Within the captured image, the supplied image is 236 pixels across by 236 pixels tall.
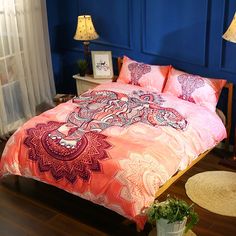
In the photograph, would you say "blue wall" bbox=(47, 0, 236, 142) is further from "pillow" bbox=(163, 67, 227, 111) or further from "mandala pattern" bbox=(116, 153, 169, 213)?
"mandala pattern" bbox=(116, 153, 169, 213)

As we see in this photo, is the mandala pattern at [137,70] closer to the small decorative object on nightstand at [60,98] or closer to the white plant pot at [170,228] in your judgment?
the small decorative object on nightstand at [60,98]

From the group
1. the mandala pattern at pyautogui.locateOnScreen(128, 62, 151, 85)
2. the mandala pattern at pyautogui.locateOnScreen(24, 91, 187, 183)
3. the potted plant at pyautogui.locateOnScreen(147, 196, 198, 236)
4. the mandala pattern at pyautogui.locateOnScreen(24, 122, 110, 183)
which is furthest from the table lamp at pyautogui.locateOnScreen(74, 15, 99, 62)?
the potted plant at pyautogui.locateOnScreen(147, 196, 198, 236)

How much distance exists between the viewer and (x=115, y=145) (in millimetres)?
3312

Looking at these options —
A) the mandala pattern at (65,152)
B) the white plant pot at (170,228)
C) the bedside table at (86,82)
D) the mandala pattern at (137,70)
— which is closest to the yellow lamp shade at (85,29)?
the bedside table at (86,82)

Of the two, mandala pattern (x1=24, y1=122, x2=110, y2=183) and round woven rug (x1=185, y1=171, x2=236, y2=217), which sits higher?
mandala pattern (x1=24, y1=122, x2=110, y2=183)

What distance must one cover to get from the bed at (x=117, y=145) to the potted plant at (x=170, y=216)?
7.2 inches

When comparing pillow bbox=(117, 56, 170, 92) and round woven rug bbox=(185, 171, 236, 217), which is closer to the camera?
round woven rug bbox=(185, 171, 236, 217)

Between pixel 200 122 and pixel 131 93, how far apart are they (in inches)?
30.6

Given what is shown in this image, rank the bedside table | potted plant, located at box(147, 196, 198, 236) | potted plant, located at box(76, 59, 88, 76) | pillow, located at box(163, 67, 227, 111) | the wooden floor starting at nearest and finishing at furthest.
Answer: potted plant, located at box(147, 196, 198, 236)
the wooden floor
pillow, located at box(163, 67, 227, 111)
the bedside table
potted plant, located at box(76, 59, 88, 76)

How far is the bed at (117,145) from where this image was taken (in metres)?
3.09

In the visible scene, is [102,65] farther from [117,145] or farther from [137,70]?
[117,145]

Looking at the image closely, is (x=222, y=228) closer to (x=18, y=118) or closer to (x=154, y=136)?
(x=154, y=136)

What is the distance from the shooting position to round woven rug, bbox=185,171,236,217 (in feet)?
11.3

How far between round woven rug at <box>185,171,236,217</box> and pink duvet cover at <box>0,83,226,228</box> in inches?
11.2
